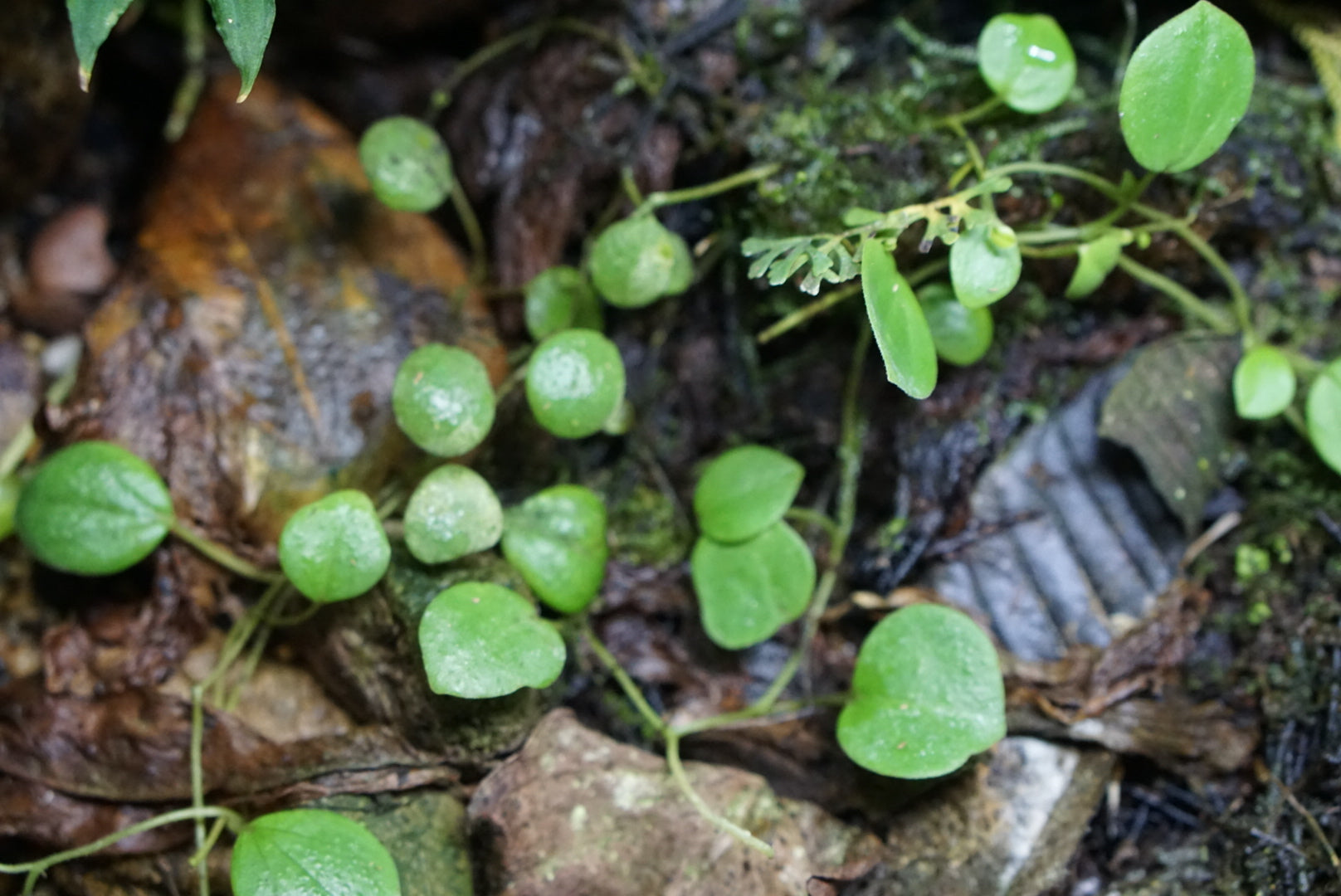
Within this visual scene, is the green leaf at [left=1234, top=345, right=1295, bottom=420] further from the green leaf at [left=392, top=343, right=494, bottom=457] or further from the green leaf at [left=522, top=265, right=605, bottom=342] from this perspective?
the green leaf at [left=392, top=343, right=494, bottom=457]

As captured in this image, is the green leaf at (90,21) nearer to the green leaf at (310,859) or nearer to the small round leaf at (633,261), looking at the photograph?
the small round leaf at (633,261)

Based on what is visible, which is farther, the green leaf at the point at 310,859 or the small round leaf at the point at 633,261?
the small round leaf at the point at 633,261

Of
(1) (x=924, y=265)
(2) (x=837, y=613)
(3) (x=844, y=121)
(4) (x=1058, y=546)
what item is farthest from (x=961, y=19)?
(2) (x=837, y=613)

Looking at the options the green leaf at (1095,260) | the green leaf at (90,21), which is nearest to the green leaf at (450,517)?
the green leaf at (90,21)

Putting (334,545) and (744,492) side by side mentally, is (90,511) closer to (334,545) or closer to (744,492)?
(334,545)

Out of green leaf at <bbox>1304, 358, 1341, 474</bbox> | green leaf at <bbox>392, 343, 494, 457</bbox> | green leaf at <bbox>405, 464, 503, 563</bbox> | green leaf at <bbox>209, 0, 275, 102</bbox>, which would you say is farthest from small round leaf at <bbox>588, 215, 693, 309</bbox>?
green leaf at <bbox>1304, 358, 1341, 474</bbox>

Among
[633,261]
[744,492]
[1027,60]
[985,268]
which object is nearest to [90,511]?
[633,261]
